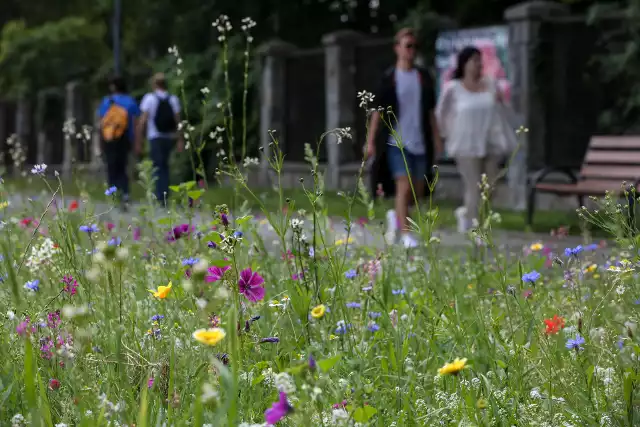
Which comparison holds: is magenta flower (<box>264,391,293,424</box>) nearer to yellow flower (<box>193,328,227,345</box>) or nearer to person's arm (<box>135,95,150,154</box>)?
yellow flower (<box>193,328,227,345</box>)

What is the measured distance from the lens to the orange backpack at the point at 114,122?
49.6 ft

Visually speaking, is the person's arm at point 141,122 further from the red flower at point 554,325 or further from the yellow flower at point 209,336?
the yellow flower at point 209,336

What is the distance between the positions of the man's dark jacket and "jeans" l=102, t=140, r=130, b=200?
21.5 feet

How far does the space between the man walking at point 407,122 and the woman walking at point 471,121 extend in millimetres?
474

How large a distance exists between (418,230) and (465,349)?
1.39 feet

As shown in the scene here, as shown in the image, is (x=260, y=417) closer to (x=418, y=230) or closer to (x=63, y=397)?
(x=63, y=397)

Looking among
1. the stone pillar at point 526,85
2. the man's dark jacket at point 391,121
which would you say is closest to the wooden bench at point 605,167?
the man's dark jacket at point 391,121

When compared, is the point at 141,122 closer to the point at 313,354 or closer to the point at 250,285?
the point at 250,285

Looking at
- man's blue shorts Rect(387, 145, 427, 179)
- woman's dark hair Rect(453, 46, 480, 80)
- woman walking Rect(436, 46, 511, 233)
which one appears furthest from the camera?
woman walking Rect(436, 46, 511, 233)

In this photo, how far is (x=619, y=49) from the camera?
16672mm

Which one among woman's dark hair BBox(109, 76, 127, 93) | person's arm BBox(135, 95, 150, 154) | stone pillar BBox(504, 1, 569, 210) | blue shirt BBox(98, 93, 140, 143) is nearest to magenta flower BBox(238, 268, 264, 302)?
person's arm BBox(135, 95, 150, 154)

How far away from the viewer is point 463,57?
1007cm

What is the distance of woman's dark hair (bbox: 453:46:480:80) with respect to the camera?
32.7 feet

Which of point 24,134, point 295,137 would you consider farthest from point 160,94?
point 24,134
